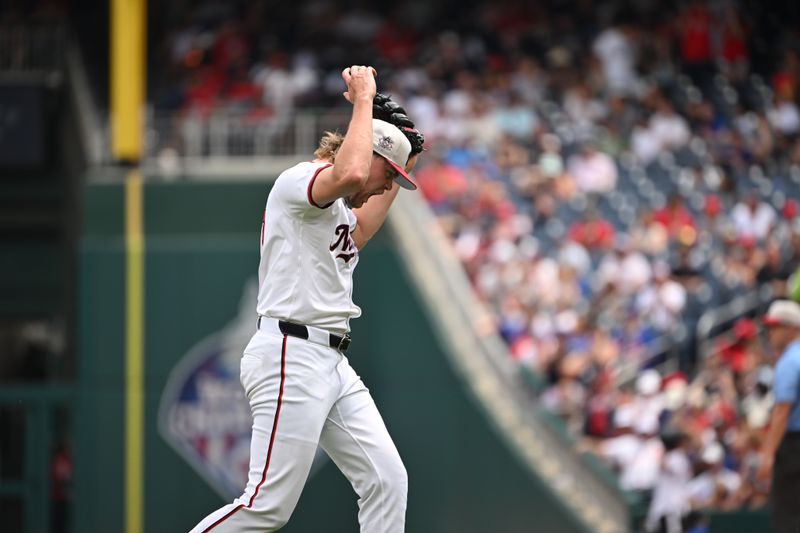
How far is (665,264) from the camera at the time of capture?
12914mm

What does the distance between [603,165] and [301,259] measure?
9404mm

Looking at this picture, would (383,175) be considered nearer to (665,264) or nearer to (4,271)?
(665,264)

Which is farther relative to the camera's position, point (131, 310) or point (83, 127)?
point (83, 127)

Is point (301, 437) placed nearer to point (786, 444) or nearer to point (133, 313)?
point (786, 444)

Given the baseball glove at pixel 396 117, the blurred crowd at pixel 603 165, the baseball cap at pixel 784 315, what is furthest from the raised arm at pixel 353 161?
the blurred crowd at pixel 603 165

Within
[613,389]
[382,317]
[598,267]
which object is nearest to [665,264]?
[598,267]

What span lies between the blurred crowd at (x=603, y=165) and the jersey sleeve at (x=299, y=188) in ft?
19.2

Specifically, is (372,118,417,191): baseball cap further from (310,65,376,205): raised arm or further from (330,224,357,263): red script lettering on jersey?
(330,224,357,263): red script lettering on jersey

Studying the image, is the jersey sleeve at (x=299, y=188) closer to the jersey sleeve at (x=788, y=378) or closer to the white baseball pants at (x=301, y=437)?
the white baseball pants at (x=301, y=437)

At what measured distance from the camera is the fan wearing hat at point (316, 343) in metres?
5.27

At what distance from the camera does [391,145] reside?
5.42m

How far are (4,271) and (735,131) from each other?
30.4 ft

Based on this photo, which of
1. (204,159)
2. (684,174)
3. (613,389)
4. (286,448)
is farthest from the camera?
(684,174)

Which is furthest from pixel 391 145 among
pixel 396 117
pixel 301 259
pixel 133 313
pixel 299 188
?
pixel 133 313
